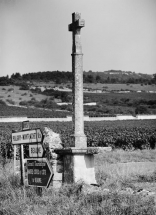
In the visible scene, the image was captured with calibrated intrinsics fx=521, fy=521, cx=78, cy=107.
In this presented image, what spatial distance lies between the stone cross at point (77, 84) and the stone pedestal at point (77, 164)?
1.49 ft

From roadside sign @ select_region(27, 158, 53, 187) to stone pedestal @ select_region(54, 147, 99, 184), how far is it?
6.36ft

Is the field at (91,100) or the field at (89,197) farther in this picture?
the field at (91,100)

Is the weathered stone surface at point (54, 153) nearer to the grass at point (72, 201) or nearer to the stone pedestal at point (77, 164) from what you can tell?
the stone pedestal at point (77, 164)

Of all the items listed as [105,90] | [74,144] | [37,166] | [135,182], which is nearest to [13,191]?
[37,166]

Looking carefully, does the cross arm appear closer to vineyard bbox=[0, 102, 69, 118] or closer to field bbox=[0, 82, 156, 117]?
vineyard bbox=[0, 102, 69, 118]

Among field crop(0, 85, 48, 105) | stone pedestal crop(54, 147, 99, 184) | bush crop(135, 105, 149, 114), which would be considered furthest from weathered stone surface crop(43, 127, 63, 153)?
field crop(0, 85, 48, 105)

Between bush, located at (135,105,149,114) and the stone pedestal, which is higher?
the stone pedestal

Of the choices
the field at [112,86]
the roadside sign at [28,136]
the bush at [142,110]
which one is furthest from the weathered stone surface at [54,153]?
the field at [112,86]

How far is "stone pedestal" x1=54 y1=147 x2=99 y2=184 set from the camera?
39.4 ft

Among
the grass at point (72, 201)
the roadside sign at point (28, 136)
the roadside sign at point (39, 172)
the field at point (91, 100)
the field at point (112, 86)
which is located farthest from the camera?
the field at point (112, 86)

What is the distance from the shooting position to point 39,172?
9.84 meters

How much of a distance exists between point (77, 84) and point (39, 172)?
3616 millimetres

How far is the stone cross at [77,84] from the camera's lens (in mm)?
12633

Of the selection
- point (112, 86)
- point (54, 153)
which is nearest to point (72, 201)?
point (54, 153)
